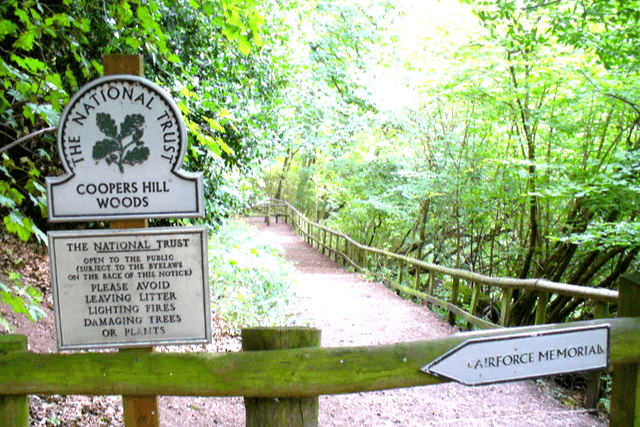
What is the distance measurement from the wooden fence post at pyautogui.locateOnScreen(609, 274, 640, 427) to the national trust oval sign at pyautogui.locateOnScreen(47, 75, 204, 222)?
2124mm

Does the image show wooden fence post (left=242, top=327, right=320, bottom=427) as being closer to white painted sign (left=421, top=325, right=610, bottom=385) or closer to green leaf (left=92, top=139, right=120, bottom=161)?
white painted sign (left=421, top=325, right=610, bottom=385)

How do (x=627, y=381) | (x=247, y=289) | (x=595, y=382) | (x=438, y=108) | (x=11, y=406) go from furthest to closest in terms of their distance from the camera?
(x=438, y=108) → (x=247, y=289) → (x=595, y=382) → (x=627, y=381) → (x=11, y=406)

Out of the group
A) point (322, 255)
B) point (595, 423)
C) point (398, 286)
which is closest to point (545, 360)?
point (595, 423)

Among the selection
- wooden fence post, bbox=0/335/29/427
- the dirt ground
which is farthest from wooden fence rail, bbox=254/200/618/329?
wooden fence post, bbox=0/335/29/427

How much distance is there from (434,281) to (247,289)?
4525mm

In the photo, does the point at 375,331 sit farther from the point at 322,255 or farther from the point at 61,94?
the point at 322,255

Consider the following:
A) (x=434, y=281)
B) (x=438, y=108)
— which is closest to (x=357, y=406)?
(x=434, y=281)

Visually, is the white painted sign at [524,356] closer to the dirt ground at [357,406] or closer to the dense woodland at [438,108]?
the dense woodland at [438,108]

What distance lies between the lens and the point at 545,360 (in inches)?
84.3

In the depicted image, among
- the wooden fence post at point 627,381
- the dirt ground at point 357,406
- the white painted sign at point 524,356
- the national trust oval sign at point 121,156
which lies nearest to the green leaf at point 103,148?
the national trust oval sign at point 121,156

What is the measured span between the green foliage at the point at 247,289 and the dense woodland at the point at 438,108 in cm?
112

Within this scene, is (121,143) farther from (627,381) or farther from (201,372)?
(627,381)

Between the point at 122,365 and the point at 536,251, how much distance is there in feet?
25.1

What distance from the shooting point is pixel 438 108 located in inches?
447
